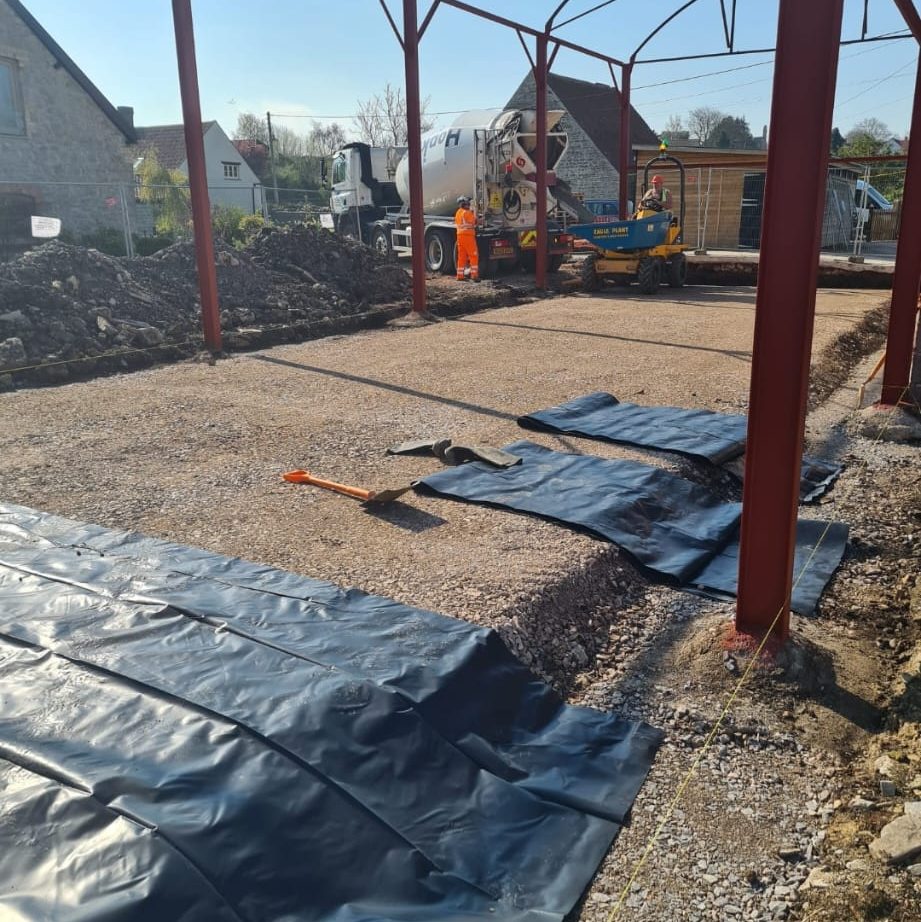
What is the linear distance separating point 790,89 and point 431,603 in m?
2.72

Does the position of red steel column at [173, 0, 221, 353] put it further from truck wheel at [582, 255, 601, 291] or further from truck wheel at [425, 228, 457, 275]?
truck wheel at [425, 228, 457, 275]

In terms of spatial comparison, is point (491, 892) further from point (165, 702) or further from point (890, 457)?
point (890, 457)

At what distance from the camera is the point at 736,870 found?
8.98ft

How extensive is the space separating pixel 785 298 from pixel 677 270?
50.5ft

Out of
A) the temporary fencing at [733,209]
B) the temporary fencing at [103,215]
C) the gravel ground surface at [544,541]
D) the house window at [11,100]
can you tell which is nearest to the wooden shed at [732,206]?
the temporary fencing at [733,209]

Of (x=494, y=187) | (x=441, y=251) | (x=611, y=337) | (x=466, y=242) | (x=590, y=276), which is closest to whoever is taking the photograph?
(x=611, y=337)

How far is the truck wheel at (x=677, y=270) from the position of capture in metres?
17.8

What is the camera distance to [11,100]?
69.6ft

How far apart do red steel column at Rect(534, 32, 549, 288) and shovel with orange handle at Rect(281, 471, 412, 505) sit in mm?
12704

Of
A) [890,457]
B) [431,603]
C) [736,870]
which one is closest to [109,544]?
[431,603]

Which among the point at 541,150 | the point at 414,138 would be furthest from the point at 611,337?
the point at 541,150

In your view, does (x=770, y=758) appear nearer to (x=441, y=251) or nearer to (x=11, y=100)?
(x=441, y=251)

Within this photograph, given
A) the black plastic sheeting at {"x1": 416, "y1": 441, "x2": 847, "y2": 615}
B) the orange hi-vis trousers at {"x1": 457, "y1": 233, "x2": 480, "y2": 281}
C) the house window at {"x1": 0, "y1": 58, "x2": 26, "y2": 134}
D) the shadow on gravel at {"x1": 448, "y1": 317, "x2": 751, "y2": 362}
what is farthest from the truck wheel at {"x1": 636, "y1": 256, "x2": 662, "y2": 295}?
the house window at {"x1": 0, "y1": 58, "x2": 26, "y2": 134}

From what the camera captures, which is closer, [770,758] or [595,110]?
[770,758]
